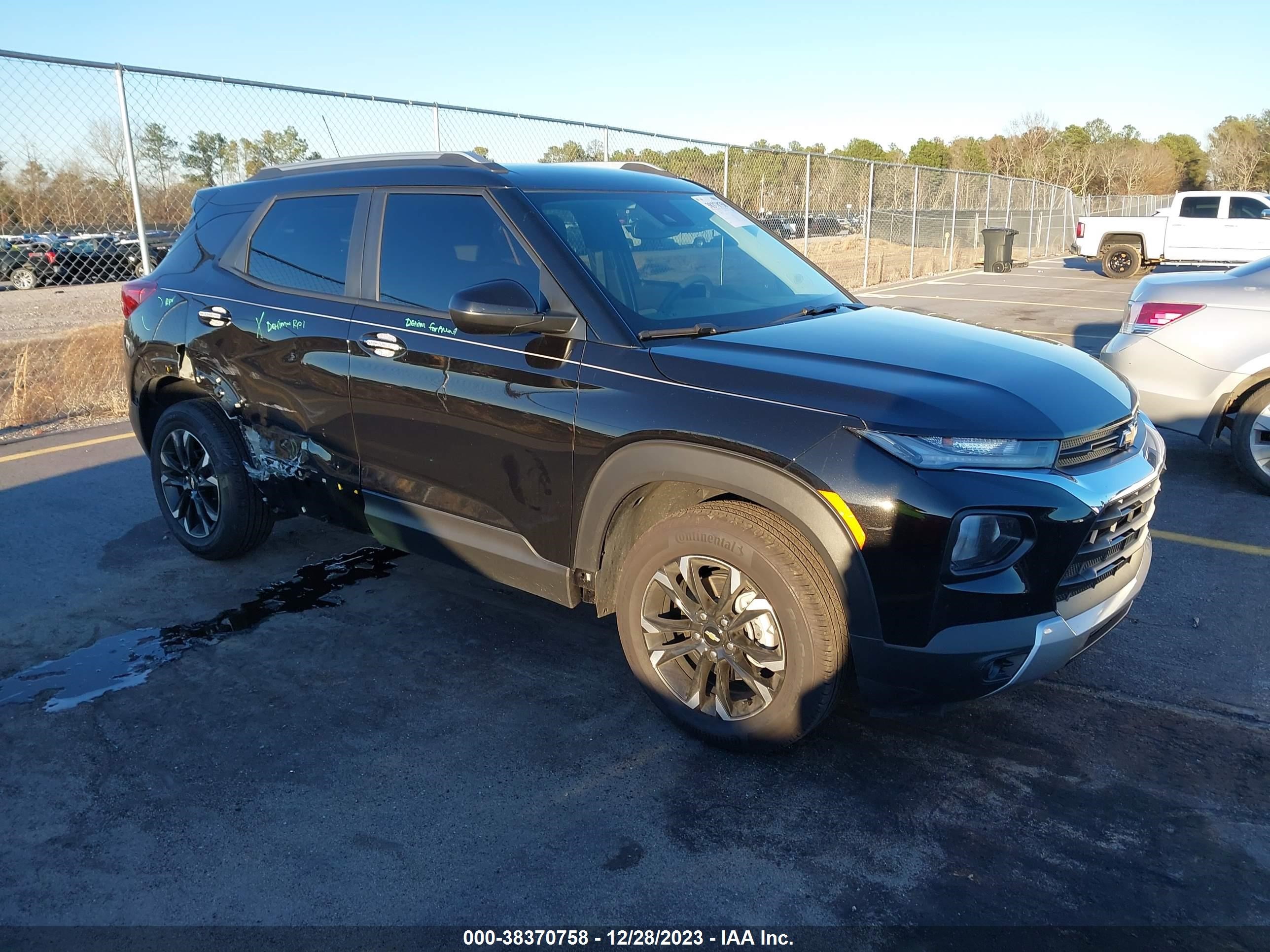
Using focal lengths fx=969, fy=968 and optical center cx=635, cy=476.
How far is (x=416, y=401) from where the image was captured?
Result: 12.7 ft

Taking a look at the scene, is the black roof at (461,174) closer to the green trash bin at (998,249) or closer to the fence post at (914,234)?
→ the fence post at (914,234)

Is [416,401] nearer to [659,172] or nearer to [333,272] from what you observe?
[333,272]

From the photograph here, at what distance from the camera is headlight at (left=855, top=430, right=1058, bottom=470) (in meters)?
2.83

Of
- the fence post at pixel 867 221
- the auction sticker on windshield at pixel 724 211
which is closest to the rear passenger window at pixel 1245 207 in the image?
the fence post at pixel 867 221

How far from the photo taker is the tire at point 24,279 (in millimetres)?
11203

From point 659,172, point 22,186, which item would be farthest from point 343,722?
point 22,186

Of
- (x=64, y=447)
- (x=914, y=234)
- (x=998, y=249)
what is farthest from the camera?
(x=998, y=249)

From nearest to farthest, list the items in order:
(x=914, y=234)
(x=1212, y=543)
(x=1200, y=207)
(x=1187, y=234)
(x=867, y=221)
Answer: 1. (x=1212, y=543)
2. (x=867, y=221)
3. (x=914, y=234)
4. (x=1200, y=207)
5. (x=1187, y=234)

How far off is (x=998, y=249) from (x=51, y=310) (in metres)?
21.4

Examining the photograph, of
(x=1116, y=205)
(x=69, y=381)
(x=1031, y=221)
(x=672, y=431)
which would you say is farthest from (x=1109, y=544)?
(x=1116, y=205)

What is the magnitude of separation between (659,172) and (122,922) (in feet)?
12.1

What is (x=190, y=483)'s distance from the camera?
509 cm

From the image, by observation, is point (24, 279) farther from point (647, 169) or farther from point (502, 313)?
point (502, 313)

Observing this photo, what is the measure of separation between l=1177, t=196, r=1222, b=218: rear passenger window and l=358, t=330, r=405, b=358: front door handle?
24.8 m
